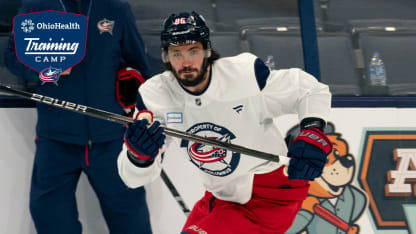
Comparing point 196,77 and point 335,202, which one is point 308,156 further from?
point 335,202

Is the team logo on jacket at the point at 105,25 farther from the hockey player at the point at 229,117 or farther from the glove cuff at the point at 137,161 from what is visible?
the glove cuff at the point at 137,161

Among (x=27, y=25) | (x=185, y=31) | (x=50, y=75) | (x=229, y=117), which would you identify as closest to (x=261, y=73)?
(x=229, y=117)

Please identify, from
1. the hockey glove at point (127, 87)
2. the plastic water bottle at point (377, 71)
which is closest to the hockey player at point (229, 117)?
the hockey glove at point (127, 87)

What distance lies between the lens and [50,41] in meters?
3.16

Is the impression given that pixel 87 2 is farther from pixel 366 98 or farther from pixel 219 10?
pixel 366 98

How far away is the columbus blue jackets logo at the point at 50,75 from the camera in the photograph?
307 centimetres

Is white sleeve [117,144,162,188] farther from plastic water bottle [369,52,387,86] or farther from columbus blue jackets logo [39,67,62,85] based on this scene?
plastic water bottle [369,52,387,86]

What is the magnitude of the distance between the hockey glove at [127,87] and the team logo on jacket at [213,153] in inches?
21.4

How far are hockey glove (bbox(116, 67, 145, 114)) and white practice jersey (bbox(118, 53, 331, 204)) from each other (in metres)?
0.44

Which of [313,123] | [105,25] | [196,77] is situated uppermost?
[105,25]

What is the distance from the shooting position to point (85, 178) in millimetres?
3326

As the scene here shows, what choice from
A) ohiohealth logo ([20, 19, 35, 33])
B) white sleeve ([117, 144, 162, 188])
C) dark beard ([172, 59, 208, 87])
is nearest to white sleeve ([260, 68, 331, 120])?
dark beard ([172, 59, 208, 87])

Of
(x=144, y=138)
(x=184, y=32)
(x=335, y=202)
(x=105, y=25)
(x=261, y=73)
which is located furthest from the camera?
(x=335, y=202)

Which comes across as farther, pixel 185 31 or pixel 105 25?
pixel 105 25
